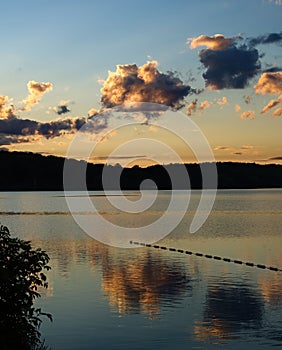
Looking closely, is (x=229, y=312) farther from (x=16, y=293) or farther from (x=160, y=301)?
(x=16, y=293)

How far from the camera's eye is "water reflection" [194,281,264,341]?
92.7ft

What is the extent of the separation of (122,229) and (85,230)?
7056mm

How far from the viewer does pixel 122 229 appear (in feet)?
318

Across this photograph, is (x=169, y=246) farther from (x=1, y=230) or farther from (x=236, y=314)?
(x=1, y=230)

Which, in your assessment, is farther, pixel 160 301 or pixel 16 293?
pixel 160 301

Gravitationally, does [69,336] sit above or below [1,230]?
below

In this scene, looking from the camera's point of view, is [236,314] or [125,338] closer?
[125,338]

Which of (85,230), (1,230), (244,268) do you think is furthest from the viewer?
(85,230)

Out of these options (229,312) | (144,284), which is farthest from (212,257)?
(229,312)

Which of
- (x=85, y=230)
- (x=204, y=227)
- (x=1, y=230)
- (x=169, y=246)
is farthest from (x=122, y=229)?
(x=1, y=230)

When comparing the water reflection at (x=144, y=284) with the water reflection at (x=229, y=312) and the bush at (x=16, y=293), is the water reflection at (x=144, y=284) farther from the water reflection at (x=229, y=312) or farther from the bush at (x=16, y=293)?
the bush at (x=16, y=293)

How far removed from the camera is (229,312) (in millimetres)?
31812

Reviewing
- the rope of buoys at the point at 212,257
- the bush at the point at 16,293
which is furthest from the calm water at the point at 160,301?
the bush at the point at 16,293

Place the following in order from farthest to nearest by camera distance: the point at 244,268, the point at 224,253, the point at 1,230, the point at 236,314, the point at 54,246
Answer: the point at 54,246, the point at 224,253, the point at 244,268, the point at 236,314, the point at 1,230
